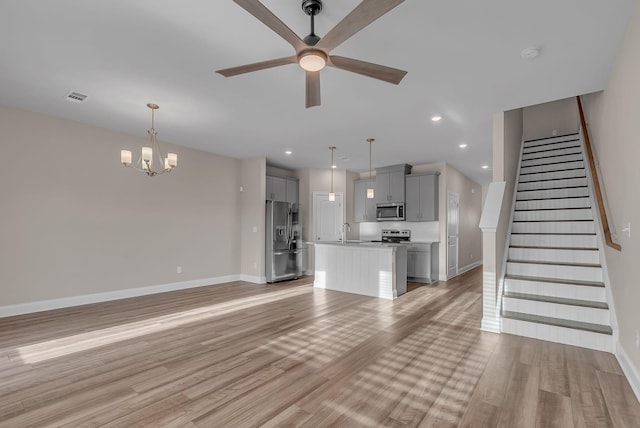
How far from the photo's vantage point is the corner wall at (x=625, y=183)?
7.68 ft

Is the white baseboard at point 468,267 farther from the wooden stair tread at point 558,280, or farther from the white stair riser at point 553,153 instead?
the wooden stair tread at point 558,280

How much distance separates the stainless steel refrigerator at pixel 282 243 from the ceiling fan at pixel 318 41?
4.49m

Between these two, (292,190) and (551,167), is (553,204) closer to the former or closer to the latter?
(551,167)

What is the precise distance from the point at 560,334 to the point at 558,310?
0.92 feet

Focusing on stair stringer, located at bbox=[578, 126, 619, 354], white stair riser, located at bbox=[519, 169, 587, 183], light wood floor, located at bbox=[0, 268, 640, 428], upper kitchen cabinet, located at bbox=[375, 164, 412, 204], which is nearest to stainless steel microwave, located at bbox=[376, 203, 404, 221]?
upper kitchen cabinet, located at bbox=[375, 164, 412, 204]

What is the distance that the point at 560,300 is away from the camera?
3508 millimetres

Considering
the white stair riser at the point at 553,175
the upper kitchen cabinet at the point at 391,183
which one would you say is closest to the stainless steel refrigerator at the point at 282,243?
the upper kitchen cabinet at the point at 391,183

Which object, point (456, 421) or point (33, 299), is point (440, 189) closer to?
point (456, 421)

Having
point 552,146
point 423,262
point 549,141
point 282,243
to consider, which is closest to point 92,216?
point 282,243

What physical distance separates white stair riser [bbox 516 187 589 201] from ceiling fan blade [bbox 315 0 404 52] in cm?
455

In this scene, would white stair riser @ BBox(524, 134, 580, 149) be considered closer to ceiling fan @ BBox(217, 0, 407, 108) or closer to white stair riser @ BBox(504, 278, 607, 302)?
white stair riser @ BBox(504, 278, 607, 302)

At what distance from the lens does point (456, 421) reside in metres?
1.96

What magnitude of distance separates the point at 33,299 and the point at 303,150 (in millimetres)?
4787

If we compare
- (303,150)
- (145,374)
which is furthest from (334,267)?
(145,374)
